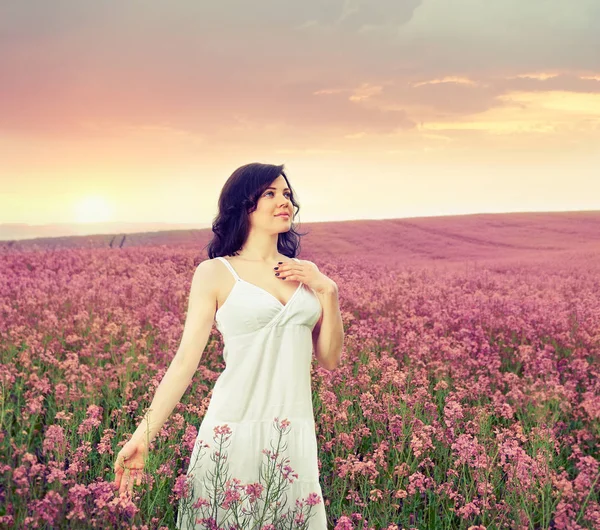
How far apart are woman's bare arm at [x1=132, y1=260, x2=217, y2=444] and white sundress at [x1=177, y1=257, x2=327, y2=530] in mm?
83

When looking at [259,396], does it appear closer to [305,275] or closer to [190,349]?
[190,349]

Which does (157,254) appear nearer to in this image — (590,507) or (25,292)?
(25,292)

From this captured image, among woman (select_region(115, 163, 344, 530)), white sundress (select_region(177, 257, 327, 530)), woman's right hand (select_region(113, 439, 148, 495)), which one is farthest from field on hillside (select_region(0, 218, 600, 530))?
white sundress (select_region(177, 257, 327, 530))

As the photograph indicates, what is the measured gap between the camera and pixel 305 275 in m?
3.17

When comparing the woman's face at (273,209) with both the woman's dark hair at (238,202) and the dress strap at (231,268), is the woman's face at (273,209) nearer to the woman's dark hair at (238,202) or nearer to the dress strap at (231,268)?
the woman's dark hair at (238,202)

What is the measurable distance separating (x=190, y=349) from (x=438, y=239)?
78.7ft

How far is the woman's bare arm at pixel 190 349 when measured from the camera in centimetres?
313

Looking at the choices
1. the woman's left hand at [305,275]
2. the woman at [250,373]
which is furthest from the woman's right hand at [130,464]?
the woman's left hand at [305,275]

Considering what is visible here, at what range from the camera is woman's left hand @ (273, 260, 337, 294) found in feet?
10.4

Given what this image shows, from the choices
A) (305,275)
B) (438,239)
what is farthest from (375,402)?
(438,239)

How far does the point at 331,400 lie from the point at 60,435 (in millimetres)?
1975

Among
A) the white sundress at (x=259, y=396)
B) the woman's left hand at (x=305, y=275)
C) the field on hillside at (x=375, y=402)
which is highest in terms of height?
the woman's left hand at (x=305, y=275)

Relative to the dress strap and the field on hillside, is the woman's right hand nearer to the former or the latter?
the field on hillside

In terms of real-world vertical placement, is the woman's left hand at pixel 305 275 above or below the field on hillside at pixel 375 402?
above
